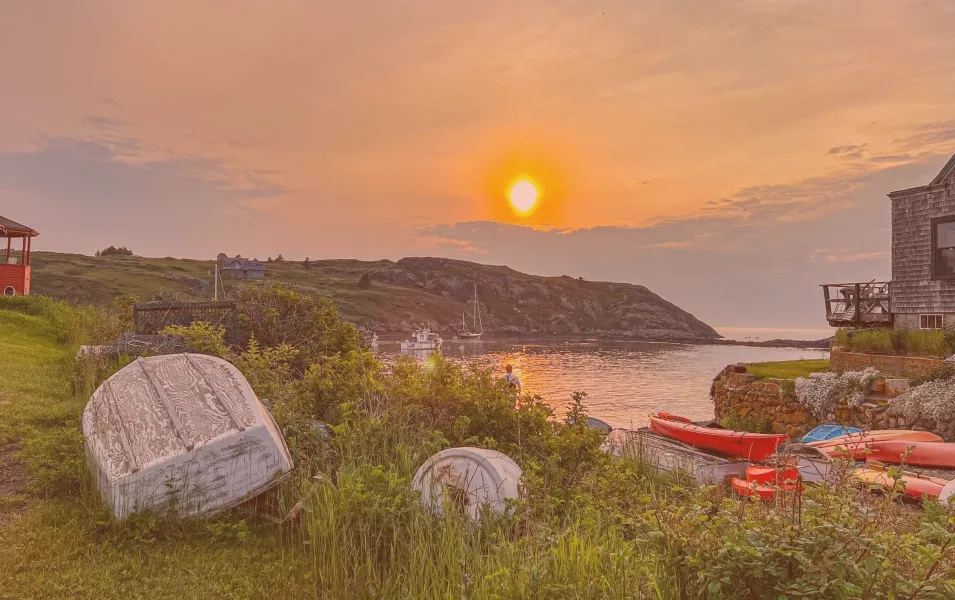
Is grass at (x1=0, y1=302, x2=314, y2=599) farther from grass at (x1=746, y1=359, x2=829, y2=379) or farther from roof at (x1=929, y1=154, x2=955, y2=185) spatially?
roof at (x1=929, y1=154, x2=955, y2=185)

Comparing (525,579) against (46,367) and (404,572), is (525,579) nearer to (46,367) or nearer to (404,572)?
(404,572)

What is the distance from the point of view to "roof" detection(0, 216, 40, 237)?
28484 mm

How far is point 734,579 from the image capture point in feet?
11.1

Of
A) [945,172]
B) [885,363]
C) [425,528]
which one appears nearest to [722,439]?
[885,363]

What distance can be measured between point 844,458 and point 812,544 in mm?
1436

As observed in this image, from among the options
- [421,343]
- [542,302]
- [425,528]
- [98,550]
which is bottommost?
[421,343]

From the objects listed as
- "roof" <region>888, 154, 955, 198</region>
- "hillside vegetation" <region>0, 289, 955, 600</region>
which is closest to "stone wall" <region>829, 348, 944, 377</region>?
"roof" <region>888, 154, 955, 198</region>

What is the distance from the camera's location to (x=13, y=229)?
2870 centimetres

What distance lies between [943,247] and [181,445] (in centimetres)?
2895

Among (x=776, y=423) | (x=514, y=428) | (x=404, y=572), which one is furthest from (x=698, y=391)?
(x=404, y=572)

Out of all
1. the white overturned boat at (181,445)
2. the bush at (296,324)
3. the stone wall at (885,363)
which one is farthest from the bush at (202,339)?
the stone wall at (885,363)

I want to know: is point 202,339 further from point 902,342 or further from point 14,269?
point 14,269

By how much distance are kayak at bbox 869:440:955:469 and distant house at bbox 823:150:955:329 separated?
1093 cm

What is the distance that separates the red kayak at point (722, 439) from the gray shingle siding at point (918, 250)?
1233 cm
